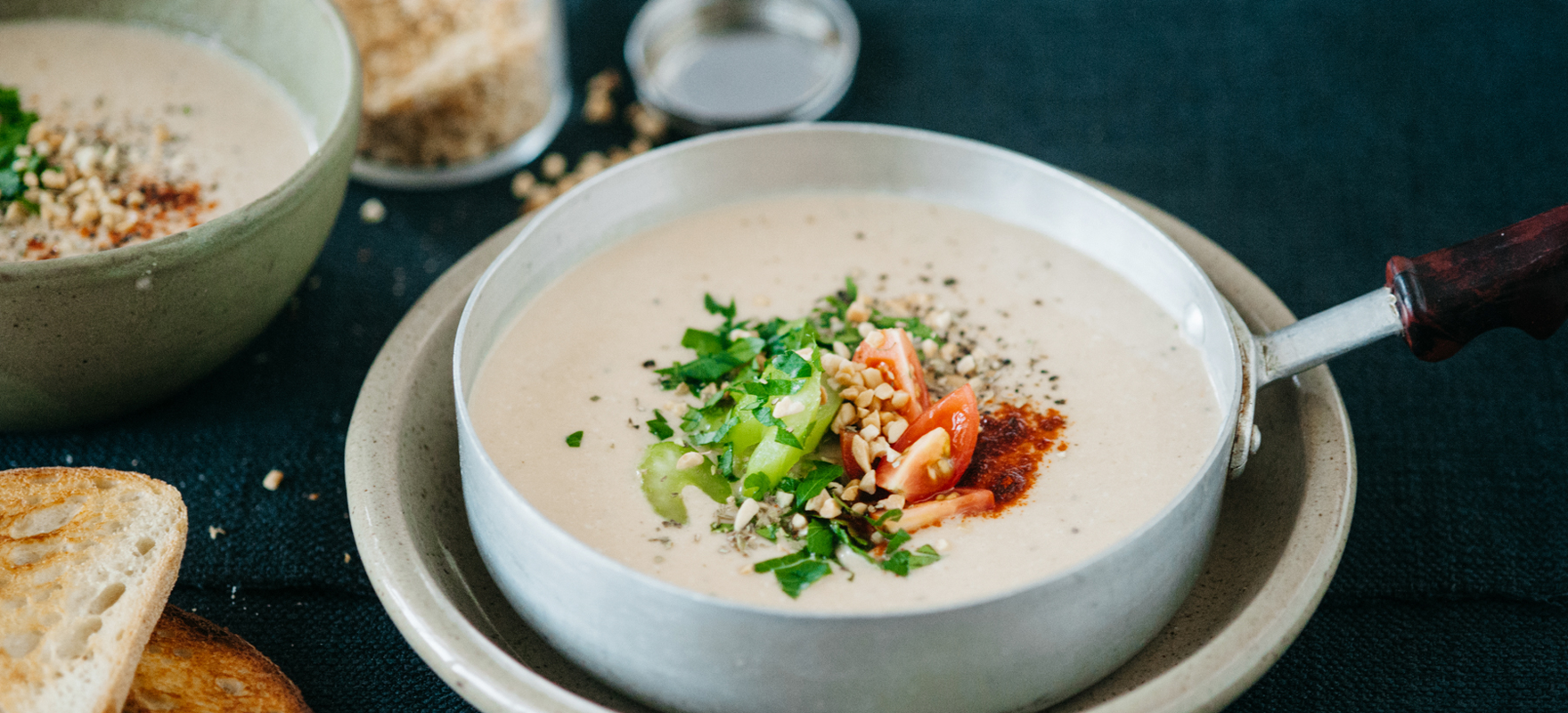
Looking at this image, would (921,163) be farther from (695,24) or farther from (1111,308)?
(695,24)

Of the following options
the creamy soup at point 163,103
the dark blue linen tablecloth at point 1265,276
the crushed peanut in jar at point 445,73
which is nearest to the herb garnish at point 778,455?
the dark blue linen tablecloth at point 1265,276

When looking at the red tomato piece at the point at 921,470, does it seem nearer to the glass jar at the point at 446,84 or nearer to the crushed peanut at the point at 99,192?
the crushed peanut at the point at 99,192

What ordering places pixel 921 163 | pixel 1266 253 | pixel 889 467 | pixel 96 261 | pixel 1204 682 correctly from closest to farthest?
pixel 1204 682
pixel 889 467
pixel 96 261
pixel 921 163
pixel 1266 253

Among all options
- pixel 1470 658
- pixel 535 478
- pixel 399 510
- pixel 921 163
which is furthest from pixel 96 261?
pixel 1470 658

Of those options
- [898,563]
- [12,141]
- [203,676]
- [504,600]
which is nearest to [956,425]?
[898,563]

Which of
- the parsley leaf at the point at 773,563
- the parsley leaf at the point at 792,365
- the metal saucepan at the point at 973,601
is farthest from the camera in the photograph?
the parsley leaf at the point at 792,365

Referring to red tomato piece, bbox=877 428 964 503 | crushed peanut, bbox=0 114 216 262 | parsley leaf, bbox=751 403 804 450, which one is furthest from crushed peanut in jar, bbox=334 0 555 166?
red tomato piece, bbox=877 428 964 503

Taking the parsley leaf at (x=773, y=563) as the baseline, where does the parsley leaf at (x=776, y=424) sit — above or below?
above
